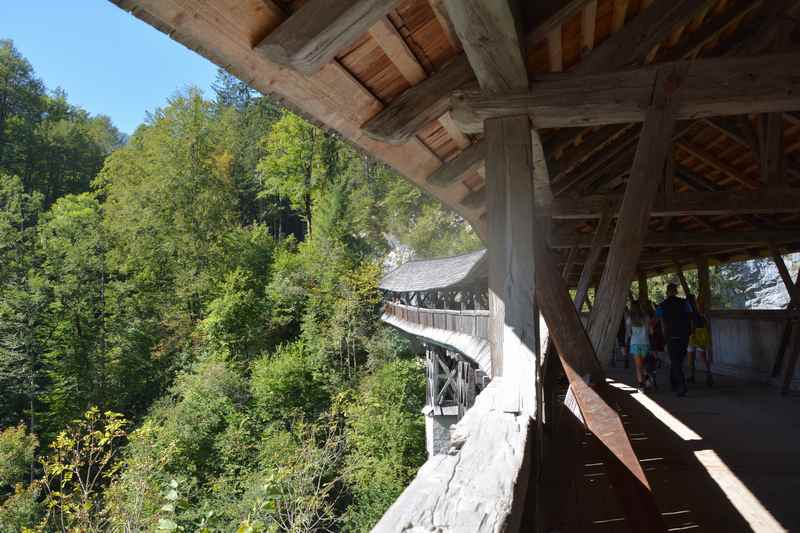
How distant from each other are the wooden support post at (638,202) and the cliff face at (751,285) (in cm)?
3670

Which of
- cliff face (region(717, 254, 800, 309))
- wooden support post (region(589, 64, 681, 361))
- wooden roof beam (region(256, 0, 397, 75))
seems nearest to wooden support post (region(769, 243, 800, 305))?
wooden support post (region(589, 64, 681, 361))

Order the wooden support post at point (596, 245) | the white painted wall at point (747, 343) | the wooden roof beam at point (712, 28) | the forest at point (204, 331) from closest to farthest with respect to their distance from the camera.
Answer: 1. the wooden roof beam at point (712, 28)
2. the wooden support post at point (596, 245)
3. the white painted wall at point (747, 343)
4. the forest at point (204, 331)

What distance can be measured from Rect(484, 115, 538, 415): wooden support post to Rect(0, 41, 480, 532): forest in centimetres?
1422

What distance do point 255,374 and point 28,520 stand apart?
9.82m

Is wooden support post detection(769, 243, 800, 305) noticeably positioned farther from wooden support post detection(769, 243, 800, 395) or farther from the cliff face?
the cliff face

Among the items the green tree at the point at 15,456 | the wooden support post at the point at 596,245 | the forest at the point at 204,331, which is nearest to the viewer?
the wooden support post at the point at 596,245

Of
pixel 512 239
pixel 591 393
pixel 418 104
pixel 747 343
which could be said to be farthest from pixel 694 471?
pixel 747 343

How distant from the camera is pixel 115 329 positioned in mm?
28422

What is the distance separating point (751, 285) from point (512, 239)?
1580 inches

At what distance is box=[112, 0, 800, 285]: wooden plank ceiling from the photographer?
2064 millimetres

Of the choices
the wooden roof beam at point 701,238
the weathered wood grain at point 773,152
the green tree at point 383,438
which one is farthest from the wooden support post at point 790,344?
the green tree at point 383,438

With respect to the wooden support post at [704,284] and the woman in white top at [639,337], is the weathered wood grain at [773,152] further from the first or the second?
the wooden support post at [704,284]

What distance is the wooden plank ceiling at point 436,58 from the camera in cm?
206

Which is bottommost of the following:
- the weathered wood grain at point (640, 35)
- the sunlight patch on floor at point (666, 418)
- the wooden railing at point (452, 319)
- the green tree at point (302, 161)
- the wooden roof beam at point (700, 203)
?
the sunlight patch on floor at point (666, 418)
